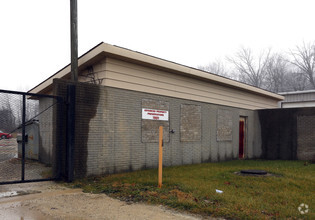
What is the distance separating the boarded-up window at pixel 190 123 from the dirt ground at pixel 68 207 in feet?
19.0

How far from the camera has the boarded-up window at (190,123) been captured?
11.5 meters

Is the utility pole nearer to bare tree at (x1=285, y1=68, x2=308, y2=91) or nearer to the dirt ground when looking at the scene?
the dirt ground

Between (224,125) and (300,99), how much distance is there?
411 inches

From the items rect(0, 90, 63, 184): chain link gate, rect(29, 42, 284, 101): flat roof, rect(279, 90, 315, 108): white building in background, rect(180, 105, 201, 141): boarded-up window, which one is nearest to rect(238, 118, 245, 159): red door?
rect(29, 42, 284, 101): flat roof

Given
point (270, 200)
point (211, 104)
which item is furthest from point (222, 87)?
point (270, 200)

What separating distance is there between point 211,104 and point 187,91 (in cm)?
184

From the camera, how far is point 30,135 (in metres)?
12.0

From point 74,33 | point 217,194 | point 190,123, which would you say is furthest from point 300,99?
point 74,33

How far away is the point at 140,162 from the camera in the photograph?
9641 millimetres

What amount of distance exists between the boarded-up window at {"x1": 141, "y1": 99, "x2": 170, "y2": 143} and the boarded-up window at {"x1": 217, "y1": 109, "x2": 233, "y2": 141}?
3.68m

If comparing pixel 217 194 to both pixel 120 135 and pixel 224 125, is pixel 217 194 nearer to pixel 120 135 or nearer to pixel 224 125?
pixel 120 135

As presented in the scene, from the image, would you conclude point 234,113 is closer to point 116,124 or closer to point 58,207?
point 116,124

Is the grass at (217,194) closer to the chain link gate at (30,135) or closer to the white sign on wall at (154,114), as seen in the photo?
the chain link gate at (30,135)

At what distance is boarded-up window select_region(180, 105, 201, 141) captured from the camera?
37.8 feet
